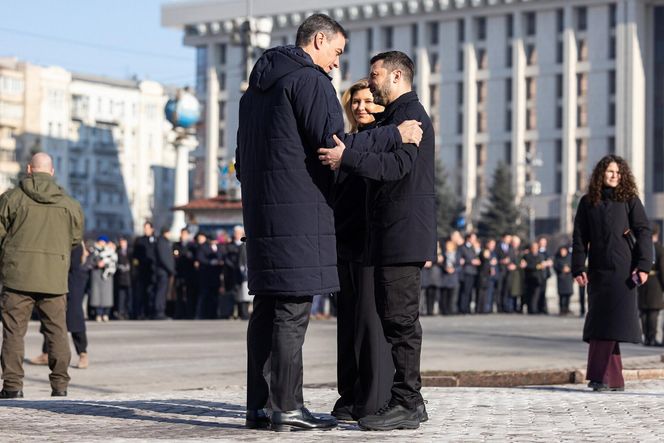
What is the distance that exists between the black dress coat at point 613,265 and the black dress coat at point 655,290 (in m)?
10.2

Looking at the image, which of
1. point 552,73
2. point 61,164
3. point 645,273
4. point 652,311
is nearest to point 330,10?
point 552,73

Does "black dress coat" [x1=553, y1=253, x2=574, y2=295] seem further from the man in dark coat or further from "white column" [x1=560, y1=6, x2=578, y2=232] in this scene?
"white column" [x1=560, y1=6, x2=578, y2=232]

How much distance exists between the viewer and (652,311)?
23156 mm

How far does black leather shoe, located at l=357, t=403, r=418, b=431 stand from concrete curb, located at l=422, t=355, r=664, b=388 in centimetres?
557

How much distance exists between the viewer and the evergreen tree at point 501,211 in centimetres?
11162

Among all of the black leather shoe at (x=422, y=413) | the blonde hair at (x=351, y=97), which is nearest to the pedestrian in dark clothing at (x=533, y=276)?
the blonde hair at (x=351, y=97)

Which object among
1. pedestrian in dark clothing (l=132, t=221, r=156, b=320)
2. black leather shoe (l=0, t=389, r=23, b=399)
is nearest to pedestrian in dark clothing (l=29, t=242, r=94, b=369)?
black leather shoe (l=0, t=389, r=23, b=399)

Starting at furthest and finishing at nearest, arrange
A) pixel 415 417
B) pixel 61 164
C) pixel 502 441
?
pixel 61 164, pixel 415 417, pixel 502 441

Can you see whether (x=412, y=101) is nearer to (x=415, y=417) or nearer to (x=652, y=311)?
(x=415, y=417)

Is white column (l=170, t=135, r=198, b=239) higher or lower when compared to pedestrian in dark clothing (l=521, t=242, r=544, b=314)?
higher

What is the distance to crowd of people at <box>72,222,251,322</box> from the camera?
32491 mm

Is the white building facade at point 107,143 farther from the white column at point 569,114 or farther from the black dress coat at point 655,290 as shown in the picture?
the black dress coat at point 655,290

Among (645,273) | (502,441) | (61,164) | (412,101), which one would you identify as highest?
(61,164)

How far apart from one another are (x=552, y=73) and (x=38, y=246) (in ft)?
370
